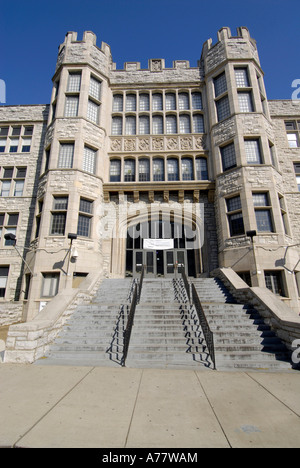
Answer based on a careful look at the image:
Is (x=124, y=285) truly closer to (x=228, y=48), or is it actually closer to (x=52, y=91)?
(x=52, y=91)

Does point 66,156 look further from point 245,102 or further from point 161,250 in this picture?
point 245,102

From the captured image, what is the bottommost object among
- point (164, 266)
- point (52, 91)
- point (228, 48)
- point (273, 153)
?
point (164, 266)

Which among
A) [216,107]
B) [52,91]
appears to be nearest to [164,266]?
[216,107]

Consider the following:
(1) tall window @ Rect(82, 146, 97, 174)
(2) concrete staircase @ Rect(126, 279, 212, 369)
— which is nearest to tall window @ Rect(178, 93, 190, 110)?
(1) tall window @ Rect(82, 146, 97, 174)

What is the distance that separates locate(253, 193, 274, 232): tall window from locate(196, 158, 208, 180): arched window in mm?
4047

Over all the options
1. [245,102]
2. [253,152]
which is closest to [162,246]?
[253,152]

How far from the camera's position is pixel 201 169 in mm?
16812

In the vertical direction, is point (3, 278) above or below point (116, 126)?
below

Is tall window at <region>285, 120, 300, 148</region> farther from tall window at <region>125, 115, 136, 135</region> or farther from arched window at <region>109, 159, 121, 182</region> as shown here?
arched window at <region>109, 159, 121, 182</region>

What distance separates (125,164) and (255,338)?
46.7 feet

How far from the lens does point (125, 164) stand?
17109 mm

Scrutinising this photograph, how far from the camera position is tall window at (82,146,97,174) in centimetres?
1538

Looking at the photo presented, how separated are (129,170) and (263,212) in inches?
382

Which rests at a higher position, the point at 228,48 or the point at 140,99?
the point at 228,48
